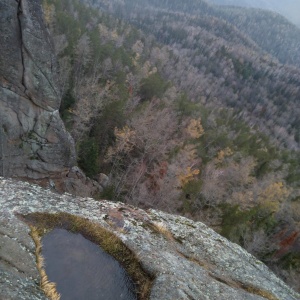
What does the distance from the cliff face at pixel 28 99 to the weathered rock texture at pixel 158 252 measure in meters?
15.0

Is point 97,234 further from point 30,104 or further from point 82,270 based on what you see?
point 30,104

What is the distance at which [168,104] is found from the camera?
6291 cm

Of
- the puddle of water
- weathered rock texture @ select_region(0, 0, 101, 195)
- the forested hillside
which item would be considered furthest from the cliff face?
the puddle of water

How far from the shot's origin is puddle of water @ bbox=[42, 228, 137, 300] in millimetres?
10273

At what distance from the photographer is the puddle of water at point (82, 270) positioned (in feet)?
33.7

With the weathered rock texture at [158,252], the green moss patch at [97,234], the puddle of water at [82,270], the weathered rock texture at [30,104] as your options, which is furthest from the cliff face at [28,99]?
the puddle of water at [82,270]

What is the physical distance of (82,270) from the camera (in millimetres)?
11016

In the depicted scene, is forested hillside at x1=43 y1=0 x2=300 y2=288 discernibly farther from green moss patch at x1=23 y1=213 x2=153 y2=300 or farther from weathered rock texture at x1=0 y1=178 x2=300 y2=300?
green moss patch at x1=23 y1=213 x2=153 y2=300

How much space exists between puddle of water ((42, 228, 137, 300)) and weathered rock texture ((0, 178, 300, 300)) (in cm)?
82

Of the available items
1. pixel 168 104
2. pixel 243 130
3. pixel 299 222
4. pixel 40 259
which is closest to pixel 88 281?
pixel 40 259

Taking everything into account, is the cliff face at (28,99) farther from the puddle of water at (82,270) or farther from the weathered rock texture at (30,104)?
the puddle of water at (82,270)

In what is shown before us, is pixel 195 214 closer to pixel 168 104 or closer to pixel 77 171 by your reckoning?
pixel 77 171

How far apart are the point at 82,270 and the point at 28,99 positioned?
21.2 meters

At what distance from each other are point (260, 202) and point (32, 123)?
145ft
